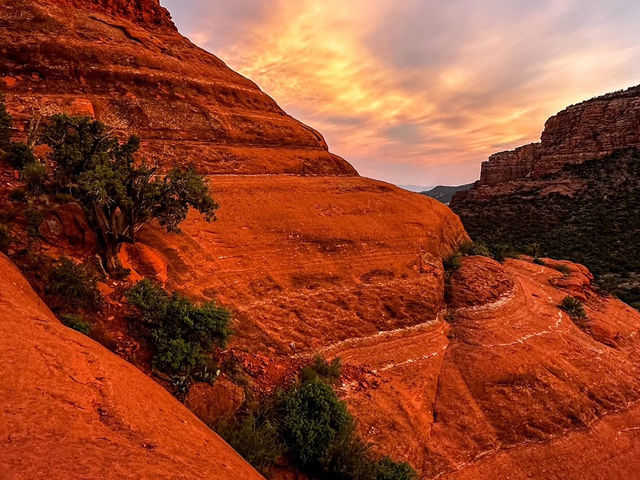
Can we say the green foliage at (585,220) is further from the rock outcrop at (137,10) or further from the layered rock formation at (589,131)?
the rock outcrop at (137,10)

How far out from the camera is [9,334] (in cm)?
548

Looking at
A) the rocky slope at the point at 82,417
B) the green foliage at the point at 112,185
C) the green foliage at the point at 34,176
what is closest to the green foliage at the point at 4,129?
the green foliage at the point at 34,176

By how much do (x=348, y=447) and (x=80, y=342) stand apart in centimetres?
663

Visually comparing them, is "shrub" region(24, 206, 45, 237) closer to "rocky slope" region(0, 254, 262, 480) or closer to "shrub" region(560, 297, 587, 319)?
"rocky slope" region(0, 254, 262, 480)

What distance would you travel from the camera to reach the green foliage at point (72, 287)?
8375mm

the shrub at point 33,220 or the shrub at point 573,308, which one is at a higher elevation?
the shrub at point 33,220

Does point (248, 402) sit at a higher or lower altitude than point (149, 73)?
lower

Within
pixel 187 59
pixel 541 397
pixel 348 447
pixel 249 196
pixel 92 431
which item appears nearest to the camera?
pixel 92 431

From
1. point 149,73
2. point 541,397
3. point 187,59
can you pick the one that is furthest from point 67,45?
point 541,397

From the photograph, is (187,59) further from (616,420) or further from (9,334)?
(616,420)

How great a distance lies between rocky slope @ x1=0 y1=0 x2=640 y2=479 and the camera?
36.2 feet

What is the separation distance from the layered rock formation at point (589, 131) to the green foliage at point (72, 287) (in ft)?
313

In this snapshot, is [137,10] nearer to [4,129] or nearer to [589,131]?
[4,129]

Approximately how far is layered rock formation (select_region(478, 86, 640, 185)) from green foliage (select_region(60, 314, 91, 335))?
9579 centimetres
